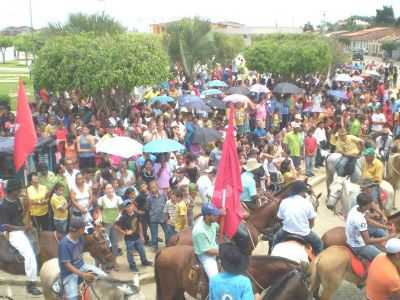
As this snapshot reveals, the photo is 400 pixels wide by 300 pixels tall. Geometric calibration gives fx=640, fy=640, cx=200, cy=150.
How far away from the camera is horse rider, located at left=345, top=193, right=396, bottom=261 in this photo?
29.3 feet

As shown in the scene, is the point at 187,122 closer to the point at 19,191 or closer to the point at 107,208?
the point at 107,208

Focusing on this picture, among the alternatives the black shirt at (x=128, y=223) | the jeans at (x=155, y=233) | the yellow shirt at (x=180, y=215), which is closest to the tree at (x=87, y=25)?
the jeans at (x=155, y=233)

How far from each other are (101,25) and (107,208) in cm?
1838

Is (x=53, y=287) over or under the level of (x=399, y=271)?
under

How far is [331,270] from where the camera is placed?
29.6 ft

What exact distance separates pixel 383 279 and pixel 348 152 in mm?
8439

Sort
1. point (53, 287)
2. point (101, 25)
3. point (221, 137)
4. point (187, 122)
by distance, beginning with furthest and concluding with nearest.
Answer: point (101, 25) → point (187, 122) → point (221, 137) → point (53, 287)

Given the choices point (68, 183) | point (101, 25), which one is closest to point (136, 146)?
point (68, 183)

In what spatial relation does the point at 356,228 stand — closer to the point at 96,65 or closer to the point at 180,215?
the point at 180,215

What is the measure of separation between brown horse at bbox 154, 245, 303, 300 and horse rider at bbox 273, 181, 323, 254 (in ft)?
3.12

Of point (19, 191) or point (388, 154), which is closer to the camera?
point (19, 191)

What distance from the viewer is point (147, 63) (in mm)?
20750

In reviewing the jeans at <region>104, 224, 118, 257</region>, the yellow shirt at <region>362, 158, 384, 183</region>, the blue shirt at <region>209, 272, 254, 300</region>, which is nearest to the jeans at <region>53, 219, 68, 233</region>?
the jeans at <region>104, 224, 118, 257</region>

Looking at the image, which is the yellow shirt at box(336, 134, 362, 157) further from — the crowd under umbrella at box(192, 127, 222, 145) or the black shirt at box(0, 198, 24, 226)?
the black shirt at box(0, 198, 24, 226)
